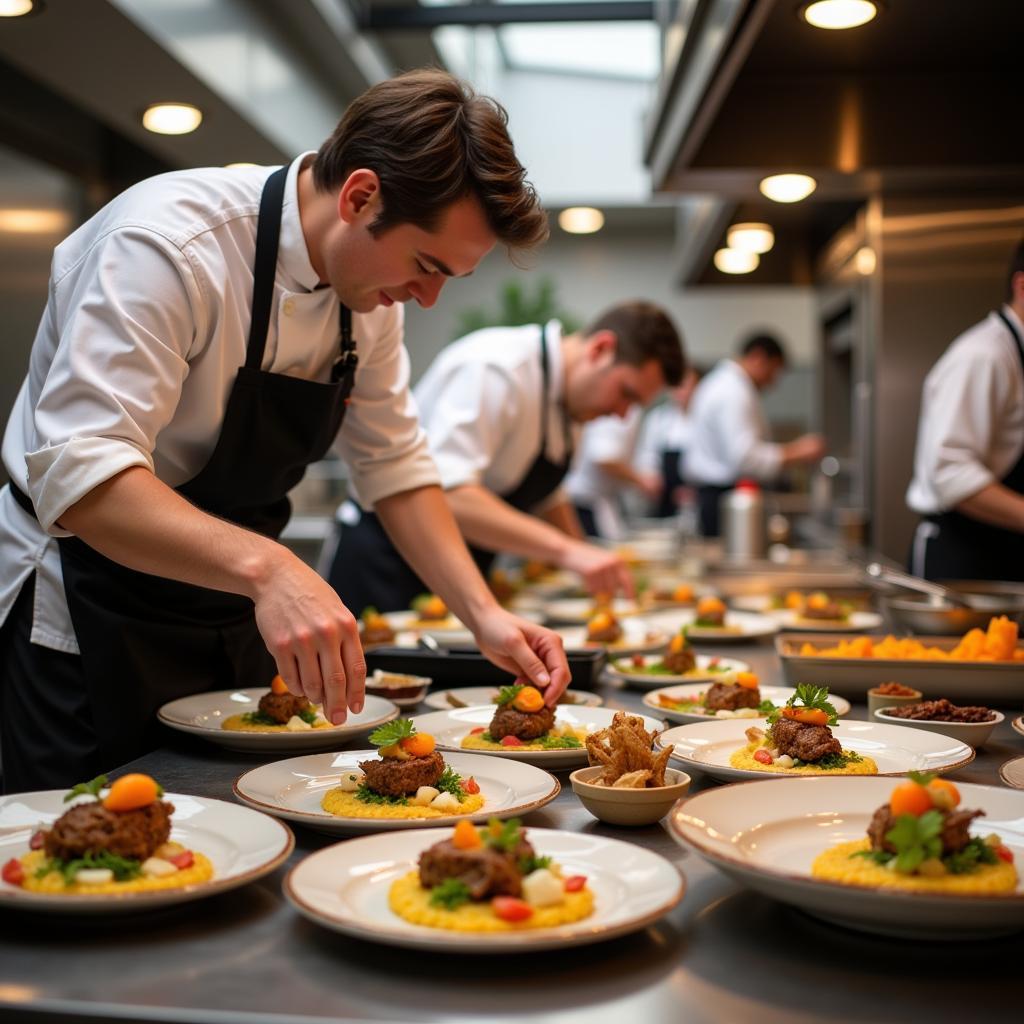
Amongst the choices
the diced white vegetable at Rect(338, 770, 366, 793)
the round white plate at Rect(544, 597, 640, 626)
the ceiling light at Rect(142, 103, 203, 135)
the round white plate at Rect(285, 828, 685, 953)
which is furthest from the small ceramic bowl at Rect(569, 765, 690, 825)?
the ceiling light at Rect(142, 103, 203, 135)

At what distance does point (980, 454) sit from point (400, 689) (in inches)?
80.6

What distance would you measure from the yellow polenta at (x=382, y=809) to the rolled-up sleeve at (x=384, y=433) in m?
0.95

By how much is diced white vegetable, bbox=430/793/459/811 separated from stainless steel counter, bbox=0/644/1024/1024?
0.25m

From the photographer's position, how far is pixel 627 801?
1283mm

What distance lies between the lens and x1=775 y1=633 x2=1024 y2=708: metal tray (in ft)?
6.25

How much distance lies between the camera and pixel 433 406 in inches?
136

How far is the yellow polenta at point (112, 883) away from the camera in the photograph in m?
1.01

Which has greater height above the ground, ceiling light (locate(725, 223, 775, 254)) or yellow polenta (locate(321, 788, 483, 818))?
ceiling light (locate(725, 223, 775, 254))

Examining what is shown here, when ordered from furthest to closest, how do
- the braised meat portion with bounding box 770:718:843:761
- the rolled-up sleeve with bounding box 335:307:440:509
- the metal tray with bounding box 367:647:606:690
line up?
1. the rolled-up sleeve with bounding box 335:307:440:509
2. the metal tray with bounding box 367:647:606:690
3. the braised meat portion with bounding box 770:718:843:761

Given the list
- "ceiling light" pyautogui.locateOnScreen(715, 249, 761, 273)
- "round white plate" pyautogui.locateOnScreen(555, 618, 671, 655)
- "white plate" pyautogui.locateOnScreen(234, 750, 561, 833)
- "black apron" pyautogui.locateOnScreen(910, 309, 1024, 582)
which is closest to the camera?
"white plate" pyautogui.locateOnScreen(234, 750, 561, 833)

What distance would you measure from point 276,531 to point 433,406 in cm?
136

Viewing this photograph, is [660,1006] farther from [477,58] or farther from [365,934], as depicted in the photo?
[477,58]

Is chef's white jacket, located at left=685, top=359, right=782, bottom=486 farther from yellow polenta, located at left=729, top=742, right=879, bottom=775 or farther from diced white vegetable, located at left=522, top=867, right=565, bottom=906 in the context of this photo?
diced white vegetable, located at left=522, top=867, right=565, bottom=906

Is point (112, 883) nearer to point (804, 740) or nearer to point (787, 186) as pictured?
point (804, 740)
